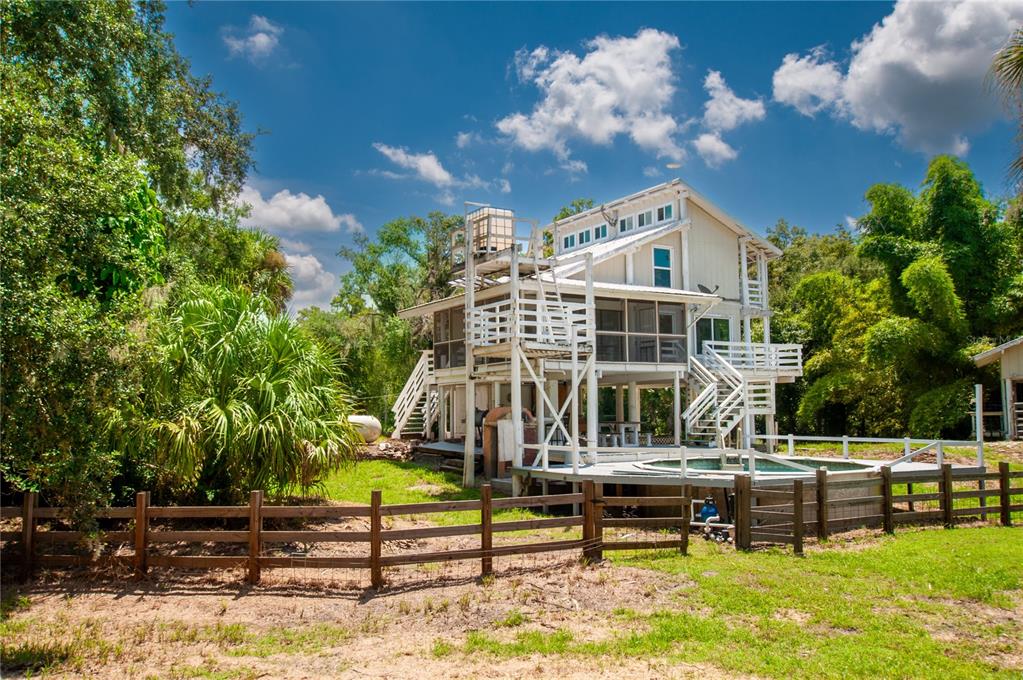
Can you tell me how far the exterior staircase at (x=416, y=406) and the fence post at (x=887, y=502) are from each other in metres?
17.9

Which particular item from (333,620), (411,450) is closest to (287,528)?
(333,620)

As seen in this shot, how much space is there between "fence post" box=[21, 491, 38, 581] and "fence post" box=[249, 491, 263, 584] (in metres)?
3.14

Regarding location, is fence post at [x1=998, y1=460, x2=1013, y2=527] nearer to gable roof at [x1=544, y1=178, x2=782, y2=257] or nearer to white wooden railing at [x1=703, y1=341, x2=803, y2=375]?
white wooden railing at [x1=703, y1=341, x2=803, y2=375]

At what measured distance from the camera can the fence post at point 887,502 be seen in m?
14.2

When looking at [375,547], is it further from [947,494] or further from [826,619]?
[947,494]

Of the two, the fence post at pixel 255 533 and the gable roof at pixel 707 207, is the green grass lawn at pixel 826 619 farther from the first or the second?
the gable roof at pixel 707 207

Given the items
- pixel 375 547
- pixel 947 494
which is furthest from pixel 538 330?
pixel 375 547

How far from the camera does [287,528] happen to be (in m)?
13.7

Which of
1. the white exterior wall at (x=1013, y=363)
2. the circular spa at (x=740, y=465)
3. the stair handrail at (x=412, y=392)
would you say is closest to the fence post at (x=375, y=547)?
the circular spa at (x=740, y=465)

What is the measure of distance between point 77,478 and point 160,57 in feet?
40.8

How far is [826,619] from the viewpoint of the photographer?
8.74 m

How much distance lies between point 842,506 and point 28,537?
1329 centimetres

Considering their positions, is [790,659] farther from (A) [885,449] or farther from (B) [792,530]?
(A) [885,449]

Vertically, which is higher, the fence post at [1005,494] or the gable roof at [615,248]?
the gable roof at [615,248]
